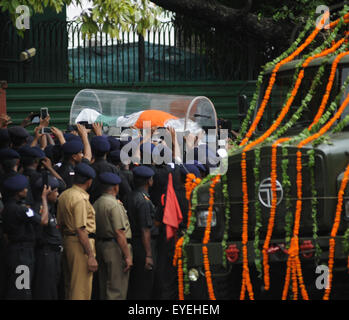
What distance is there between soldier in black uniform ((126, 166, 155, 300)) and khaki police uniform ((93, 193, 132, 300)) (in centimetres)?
21

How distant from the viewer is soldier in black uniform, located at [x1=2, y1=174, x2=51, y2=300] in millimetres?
8289

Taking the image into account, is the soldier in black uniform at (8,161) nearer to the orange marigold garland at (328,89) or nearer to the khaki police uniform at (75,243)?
the khaki police uniform at (75,243)

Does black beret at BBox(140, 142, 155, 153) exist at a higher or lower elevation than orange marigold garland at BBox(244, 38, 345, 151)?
lower

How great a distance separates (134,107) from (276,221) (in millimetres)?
6869

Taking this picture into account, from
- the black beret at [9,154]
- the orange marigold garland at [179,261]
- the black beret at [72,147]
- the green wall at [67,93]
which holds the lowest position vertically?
the orange marigold garland at [179,261]

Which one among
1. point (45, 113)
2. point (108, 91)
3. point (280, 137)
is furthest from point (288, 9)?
point (280, 137)

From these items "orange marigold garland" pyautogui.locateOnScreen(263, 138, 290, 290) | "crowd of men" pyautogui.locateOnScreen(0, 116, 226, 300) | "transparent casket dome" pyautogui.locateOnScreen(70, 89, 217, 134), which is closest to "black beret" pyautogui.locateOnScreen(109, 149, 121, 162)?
"crowd of men" pyautogui.locateOnScreen(0, 116, 226, 300)

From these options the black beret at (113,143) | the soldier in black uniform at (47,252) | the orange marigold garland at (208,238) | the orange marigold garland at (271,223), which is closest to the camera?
the orange marigold garland at (271,223)

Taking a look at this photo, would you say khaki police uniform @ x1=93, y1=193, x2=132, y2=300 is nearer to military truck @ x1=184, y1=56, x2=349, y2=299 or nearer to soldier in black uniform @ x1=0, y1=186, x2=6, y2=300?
military truck @ x1=184, y1=56, x2=349, y2=299

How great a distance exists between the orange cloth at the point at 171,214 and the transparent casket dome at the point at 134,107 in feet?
11.3

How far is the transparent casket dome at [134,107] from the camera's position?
13297mm

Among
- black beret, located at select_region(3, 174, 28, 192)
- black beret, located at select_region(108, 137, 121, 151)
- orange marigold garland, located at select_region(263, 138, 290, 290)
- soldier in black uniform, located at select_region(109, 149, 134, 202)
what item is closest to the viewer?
orange marigold garland, located at select_region(263, 138, 290, 290)

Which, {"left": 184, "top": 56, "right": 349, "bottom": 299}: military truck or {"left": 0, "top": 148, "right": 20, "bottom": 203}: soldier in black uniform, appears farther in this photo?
{"left": 0, "top": 148, "right": 20, "bottom": 203}: soldier in black uniform

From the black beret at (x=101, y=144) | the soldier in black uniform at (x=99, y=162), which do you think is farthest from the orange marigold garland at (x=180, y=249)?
the black beret at (x=101, y=144)
